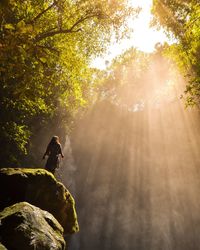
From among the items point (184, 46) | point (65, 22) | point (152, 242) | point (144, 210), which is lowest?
point (152, 242)

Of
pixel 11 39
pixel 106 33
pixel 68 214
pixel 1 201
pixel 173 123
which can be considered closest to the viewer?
pixel 11 39

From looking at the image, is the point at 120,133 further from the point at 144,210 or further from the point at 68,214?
the point at 68,214

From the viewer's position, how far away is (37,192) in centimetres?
912

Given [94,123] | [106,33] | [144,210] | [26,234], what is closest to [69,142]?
[94,123]

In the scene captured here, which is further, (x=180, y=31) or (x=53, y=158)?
(x=180, y=31)

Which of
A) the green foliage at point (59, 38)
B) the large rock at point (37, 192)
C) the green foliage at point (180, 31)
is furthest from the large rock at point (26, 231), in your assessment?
the green foliage at point (180, 31)

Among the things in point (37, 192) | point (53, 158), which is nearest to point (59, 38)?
point (53, 158)

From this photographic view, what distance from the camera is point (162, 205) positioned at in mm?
29047

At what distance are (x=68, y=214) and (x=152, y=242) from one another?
1918 centimetres

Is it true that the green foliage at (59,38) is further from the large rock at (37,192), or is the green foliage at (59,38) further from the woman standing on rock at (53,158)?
the large rock at (37,192)

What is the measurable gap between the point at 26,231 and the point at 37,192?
347 centimetres

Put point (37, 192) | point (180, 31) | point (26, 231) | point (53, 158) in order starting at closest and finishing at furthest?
point (26, 231) < point (37, 192) < point (53, 158) < point (180, 31)

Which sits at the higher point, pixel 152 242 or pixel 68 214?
pixel 68 214

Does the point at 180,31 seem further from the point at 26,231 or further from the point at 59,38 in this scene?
the point at 26,231
